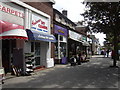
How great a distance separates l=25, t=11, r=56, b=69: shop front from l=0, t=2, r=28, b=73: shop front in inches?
46.6

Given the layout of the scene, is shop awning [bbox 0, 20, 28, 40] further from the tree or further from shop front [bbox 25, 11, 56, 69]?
the tree

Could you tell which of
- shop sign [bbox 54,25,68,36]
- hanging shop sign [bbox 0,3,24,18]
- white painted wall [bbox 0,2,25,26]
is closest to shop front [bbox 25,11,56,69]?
white painted wall [bbox 0,2,25,26]

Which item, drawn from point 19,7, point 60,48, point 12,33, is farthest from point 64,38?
point 12,33

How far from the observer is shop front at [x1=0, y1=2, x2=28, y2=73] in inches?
354

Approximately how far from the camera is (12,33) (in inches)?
352

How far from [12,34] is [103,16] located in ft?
28.9

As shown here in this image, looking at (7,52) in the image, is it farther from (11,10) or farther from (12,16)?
(11,10)

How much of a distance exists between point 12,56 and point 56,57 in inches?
289

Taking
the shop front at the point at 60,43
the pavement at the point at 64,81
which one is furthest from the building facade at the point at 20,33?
the shop front at the point at 60,43

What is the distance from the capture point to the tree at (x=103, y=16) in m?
13.6

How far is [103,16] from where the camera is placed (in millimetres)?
14555

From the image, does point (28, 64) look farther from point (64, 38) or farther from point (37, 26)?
point (64, 38)

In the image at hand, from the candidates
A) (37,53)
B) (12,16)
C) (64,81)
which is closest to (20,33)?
(12,16)

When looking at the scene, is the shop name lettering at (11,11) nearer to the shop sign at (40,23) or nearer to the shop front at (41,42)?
the shop front at (41,42)
